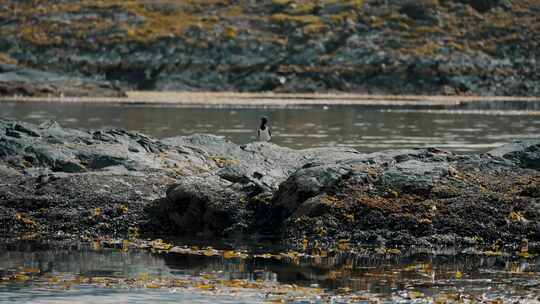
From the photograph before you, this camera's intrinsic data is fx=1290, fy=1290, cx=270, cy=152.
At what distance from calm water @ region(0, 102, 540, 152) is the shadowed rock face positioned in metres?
21.2

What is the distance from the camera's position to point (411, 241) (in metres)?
26.3

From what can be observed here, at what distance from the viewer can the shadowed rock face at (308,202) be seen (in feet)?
87.8

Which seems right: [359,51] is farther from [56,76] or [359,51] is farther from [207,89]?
[56,76]

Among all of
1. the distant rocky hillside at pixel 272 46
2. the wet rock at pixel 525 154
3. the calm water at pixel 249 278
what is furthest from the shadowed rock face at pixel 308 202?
the distant rocky hillside at pixel 272 46

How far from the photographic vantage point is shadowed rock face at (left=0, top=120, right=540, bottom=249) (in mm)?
26750

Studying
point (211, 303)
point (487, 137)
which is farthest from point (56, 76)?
point (211, 303)

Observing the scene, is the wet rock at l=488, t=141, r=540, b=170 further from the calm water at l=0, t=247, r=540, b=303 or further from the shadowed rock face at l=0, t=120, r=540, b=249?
the calm water at l=0, t=247, r=540, b=303

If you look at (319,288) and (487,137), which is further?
(487,137)

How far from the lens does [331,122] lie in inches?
2896

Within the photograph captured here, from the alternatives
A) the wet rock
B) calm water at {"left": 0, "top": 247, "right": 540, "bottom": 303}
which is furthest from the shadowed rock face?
calm water at {"left": 0, "top": 247, "right": 540, "bottom": 303}

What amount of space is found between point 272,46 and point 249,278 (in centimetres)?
11656

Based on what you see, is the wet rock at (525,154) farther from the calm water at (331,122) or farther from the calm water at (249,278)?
the calm water at (331,122)

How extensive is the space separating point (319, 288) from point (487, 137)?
1589 inches

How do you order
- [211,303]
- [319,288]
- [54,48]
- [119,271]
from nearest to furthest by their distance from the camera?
[211,303] < [319,288] < [119,271] < [54,48]
